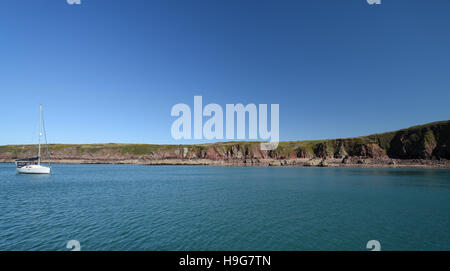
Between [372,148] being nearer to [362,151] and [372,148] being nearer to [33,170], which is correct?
[362,151]

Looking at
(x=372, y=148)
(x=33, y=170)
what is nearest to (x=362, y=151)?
(x=372, y=148)

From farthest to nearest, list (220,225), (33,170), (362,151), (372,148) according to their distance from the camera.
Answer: (362,151), (372,148), (33,170), (220,225)

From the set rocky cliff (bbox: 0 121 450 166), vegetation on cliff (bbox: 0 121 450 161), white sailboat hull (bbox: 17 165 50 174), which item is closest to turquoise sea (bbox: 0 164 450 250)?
white sailboat hull (bbox: 17 165 50 174)

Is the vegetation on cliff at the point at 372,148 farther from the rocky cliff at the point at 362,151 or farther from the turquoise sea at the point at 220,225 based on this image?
the turquoise sea at the point at 220,225

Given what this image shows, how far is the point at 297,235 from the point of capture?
16.1m

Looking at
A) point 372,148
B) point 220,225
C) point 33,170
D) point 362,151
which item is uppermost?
point 372,148

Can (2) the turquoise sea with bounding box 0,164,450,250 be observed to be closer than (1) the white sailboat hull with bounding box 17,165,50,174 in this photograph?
Yes

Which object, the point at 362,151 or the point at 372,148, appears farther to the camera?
the point at 362,151

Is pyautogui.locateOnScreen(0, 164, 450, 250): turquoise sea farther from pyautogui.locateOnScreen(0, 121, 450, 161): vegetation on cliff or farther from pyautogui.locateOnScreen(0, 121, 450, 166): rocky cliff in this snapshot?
pyautogui.locateOnScreen(0, 121, 450, 161): vegetation on cliff

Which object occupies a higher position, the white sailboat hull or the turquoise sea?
the turquoise sea

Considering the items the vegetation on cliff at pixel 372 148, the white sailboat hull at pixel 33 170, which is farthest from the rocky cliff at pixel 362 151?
the white sailboat hull at pixel 33 170
